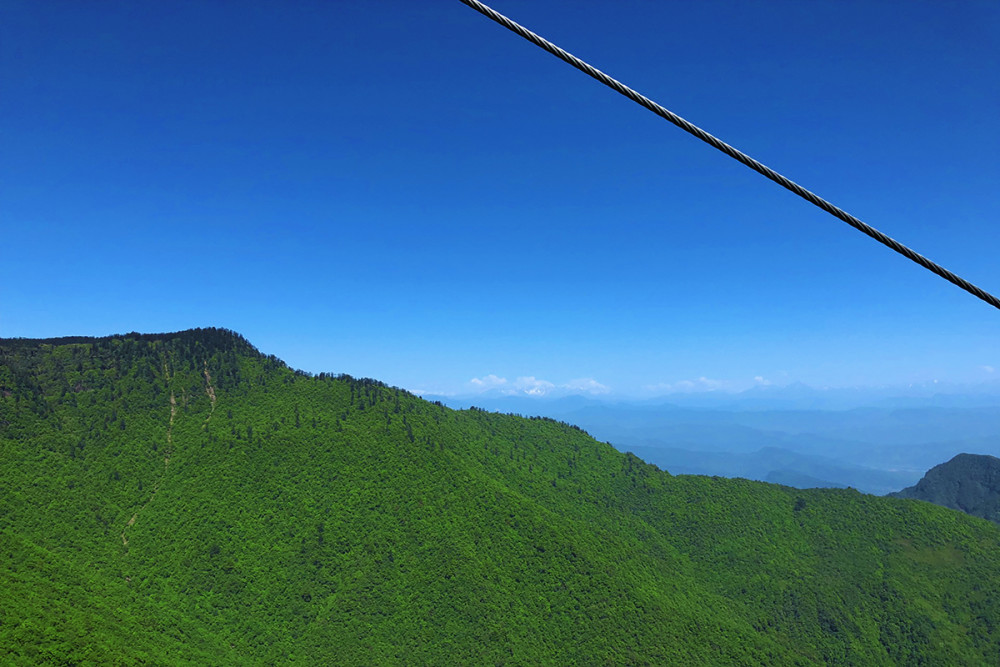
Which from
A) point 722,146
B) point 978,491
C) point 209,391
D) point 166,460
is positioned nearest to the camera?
point 722,146

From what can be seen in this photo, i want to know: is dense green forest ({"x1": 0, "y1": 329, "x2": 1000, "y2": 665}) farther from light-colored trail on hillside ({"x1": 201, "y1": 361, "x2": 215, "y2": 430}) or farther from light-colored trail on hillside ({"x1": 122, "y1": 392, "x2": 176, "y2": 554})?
light-colored trail on hillside ({"x1": 201, "y1": 361, "x2": 215, "y2": 430})

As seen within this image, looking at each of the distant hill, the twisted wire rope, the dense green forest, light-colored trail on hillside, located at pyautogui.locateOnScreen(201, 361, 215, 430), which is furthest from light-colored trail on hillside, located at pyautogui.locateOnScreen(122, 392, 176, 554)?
the distant hill

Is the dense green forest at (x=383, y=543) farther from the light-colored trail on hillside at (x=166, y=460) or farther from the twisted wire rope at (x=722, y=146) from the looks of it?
the twisted wire rope at (x=722, y=146)

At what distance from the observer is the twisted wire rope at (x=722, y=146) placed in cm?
448

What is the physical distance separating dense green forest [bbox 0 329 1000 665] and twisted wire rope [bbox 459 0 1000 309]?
3245 inches

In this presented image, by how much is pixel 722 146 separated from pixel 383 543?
115617mm

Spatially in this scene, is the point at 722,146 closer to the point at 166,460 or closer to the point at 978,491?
the point at 166,460

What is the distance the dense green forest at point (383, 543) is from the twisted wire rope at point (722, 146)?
270 feet

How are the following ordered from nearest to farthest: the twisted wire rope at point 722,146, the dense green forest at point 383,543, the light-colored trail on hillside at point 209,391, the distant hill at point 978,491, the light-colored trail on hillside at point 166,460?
the twisted wire rope at point 722,146 < the dense green forest at point 383,543 < the light-colored trail on hillside at point 166,460 < the light-colored trail on hillside at point 209,391 < the distant hill at point 978,491

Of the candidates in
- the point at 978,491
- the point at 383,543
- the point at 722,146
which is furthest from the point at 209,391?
the point at 978,491

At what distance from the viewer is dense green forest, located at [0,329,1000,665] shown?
89.1m

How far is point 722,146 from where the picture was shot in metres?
4.73

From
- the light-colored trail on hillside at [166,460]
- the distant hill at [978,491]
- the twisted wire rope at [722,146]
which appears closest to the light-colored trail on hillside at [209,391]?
the light-colored trail on hillside at [166,460]

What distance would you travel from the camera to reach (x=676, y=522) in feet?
452
